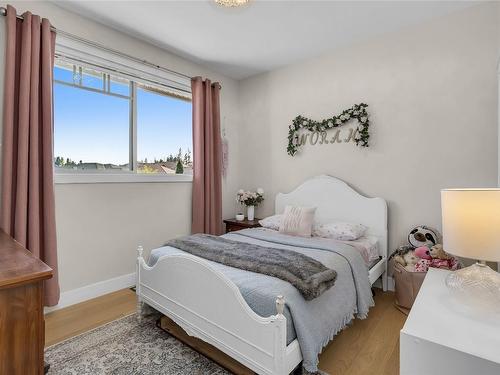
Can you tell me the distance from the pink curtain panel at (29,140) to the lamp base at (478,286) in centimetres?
281

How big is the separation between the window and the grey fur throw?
1.19m

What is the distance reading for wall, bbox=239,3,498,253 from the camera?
7.97ft

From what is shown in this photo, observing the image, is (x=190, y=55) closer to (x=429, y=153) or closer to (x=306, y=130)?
(x=306, y=130)

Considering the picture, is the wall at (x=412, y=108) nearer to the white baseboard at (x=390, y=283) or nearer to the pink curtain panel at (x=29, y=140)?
the white baseboard at (x=390, y=283)

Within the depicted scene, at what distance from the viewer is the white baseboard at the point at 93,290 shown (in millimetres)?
2527

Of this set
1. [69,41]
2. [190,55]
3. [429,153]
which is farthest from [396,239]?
[69,41]

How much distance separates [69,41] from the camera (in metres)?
2.51

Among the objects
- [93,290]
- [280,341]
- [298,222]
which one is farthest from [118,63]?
[280,341]

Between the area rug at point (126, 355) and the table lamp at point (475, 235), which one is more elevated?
the table lamp at point (475, 235)

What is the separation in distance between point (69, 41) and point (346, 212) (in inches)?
124

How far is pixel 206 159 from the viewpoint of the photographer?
3551mm

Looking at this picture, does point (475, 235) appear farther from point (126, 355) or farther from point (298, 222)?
point (126, 355)

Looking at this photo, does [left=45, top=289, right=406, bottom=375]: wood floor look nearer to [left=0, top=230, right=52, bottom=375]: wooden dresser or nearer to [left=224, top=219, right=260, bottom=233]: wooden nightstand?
[left=0, top=230, right=52, bottom=375]: wooden dresser

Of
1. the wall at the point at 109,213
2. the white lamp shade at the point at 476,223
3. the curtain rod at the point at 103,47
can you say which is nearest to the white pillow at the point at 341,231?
the white lamp shade at the point at 476,223
